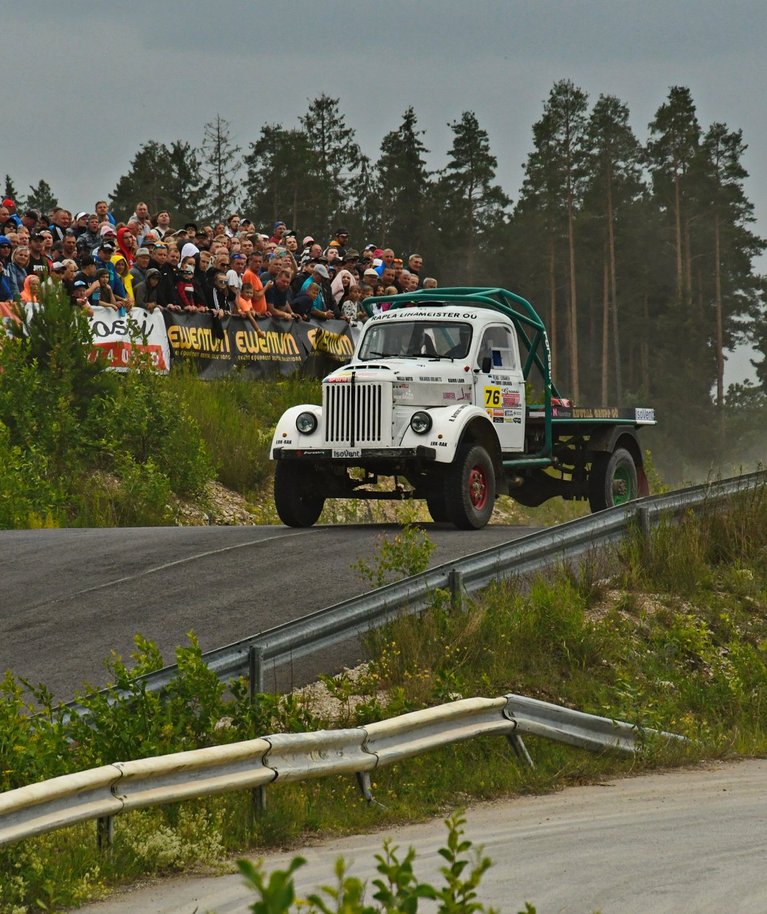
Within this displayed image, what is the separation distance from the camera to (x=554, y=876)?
686 centimetres

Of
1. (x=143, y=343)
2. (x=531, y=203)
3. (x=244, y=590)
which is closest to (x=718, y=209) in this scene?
(x=531, y=203)

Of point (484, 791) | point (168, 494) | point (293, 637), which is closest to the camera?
point (484, 791)

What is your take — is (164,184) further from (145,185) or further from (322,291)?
(322,291)

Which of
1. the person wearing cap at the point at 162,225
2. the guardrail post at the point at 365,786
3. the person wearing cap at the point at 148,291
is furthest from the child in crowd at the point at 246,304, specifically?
the guardrail post at the point at 365,786

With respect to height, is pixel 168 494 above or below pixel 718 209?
below

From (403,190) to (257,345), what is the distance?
54805mm

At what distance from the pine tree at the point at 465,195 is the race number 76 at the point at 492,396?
60982 mm

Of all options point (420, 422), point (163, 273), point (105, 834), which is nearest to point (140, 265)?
point (163, 273)

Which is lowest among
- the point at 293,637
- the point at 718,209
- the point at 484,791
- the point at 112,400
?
the point at 484,791

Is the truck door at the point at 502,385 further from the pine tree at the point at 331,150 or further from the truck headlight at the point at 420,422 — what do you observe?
the pine tree at the point at 331,150

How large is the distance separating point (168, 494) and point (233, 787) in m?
14.0

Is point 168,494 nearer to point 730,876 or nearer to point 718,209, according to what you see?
point 730,876

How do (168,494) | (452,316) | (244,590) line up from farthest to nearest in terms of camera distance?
(168,494), (452,316), (244,590)

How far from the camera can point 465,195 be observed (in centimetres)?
7788
